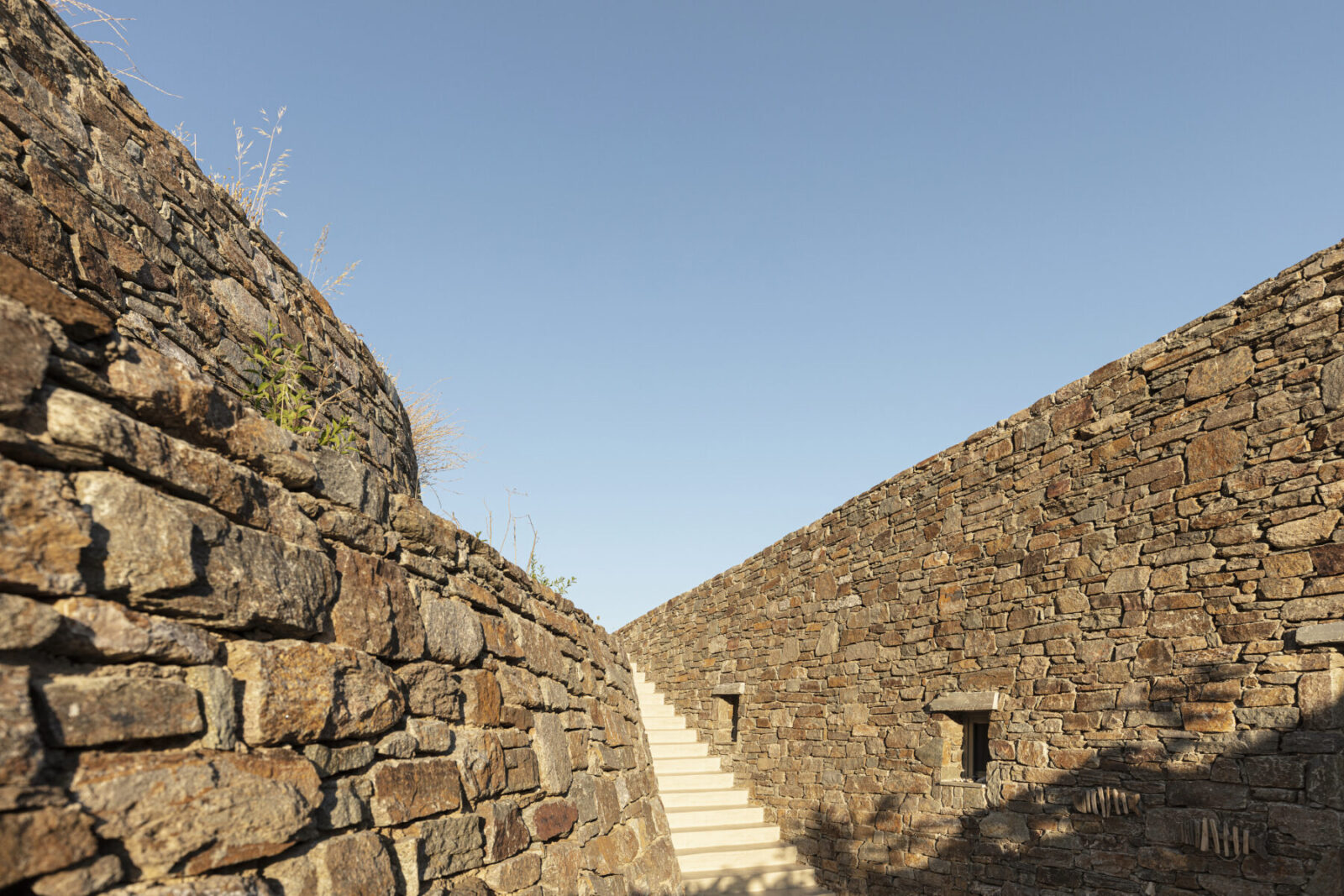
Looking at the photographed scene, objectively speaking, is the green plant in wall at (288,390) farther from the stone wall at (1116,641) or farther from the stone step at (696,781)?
the stone step at (696,781)

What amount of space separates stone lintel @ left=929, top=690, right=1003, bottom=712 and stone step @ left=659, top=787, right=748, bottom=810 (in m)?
2.99

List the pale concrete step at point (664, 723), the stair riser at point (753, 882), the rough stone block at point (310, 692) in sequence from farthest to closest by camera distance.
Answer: the pale concrete step at point (664, 723) < the stair riser at point (753, 882) < the rough stone block at point (310, 692)

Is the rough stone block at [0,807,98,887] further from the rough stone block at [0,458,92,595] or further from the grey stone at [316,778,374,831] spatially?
the grey stone at [316,778,374,831]

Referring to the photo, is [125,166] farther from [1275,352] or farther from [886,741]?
[886,741]

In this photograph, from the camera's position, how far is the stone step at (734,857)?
6973mm

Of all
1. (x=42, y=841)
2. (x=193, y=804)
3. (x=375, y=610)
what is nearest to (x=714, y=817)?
(x=375, y=610)

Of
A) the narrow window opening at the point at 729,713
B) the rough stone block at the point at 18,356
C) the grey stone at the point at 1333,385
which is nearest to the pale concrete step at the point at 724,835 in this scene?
the narrow window opening at the point at 729,713

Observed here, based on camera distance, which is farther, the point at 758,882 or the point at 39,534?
the point at 758,882

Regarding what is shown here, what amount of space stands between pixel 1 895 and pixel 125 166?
2.49 metres

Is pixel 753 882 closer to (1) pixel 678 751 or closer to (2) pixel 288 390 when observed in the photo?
(1) pixel 678 751

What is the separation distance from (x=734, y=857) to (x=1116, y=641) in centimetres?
405

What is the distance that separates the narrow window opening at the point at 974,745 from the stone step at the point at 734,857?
222 cm

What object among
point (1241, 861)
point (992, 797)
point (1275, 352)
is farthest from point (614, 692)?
point (1275, 352)

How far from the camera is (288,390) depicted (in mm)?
2947
